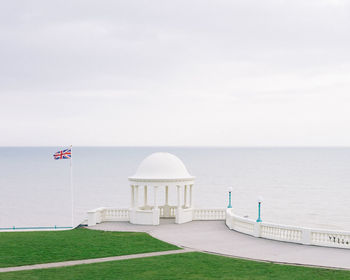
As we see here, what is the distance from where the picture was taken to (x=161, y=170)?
3034cm

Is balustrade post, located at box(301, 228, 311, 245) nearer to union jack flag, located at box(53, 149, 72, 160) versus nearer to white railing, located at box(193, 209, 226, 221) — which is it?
white railing, located at box(193, 209, 226, 221)

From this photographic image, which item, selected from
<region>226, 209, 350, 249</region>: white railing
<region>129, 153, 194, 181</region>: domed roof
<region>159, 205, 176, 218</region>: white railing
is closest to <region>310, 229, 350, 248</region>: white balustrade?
<region>226, 209, 350, 249</region>: white railing

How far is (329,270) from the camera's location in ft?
58.4

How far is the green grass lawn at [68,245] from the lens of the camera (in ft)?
65.3

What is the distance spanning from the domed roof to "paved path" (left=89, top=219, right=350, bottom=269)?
3.09 metres

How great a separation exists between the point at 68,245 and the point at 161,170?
970 cm

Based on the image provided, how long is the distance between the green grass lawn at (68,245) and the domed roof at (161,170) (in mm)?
5063

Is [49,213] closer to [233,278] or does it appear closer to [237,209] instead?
[237,209]

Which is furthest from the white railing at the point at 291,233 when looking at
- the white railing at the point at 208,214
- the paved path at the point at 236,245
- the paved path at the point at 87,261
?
the paved path at the point at 87,261

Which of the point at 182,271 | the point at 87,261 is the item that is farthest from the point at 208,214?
the point at 182,271

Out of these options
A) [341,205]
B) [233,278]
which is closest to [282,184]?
[341,205]

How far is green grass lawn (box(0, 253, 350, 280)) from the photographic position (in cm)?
1684

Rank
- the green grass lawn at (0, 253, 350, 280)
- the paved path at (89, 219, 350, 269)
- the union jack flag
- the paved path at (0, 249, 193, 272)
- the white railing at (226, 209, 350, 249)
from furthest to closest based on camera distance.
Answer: the union jack flag
the white railing at (226, 209, 350, 249)
the paved path at (89, 219, 350, 269)
the paved path at (0, 249, 193, 272)
the green grass lawn at (0, 253, 350, 280)

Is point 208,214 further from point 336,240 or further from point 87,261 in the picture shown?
point 87,261
